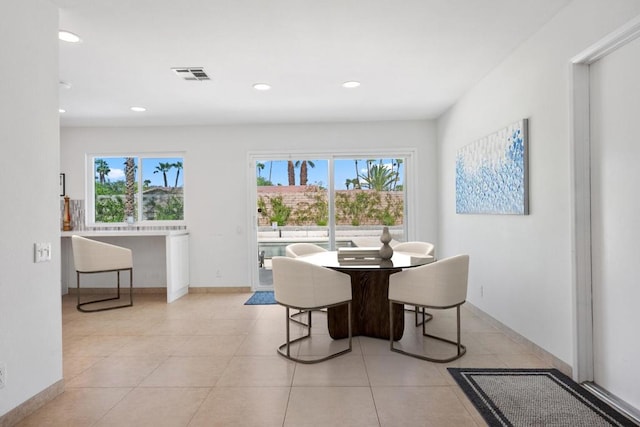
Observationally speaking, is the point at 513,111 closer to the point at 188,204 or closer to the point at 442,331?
the point at 442,331

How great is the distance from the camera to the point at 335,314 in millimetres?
3469

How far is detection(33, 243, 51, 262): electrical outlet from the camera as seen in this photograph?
7.47ft

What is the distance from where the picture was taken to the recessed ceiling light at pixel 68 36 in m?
2.83

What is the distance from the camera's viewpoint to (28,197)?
7.35 ft

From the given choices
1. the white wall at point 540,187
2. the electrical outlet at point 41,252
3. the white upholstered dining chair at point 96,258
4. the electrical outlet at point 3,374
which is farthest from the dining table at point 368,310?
the white upholstered dining chair at point 96,258

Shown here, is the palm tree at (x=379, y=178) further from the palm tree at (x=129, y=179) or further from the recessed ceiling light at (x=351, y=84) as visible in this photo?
the palm tree at (x=129, y=179)

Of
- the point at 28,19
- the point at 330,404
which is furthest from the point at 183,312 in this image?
the point at 28,19

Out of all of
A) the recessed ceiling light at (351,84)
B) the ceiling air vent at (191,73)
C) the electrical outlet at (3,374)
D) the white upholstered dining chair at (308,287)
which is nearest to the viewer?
the electrical outlet at (3,374)

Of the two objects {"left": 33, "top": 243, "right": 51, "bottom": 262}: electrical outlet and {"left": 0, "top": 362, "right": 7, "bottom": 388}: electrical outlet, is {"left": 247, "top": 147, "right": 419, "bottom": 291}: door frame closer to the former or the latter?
{"left": 33, "top": 243, "right": 51, "bottom": 262}: electrical outlet

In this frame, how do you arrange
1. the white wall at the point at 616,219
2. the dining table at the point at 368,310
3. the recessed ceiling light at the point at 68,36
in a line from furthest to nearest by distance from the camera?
1. the dining table at the point at 368,310
2. the recessed ceiling light at the point at 68,36
3. the white wall at the point at 616,219

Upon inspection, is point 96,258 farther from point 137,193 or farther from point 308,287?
point 308,287

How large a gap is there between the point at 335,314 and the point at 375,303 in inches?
14.4

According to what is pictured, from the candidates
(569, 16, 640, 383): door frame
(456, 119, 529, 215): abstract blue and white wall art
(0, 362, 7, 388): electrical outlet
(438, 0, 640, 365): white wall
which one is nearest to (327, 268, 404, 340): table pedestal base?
(438, 0, 640, 365): white wall

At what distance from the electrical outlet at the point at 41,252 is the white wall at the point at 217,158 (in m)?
3.30
